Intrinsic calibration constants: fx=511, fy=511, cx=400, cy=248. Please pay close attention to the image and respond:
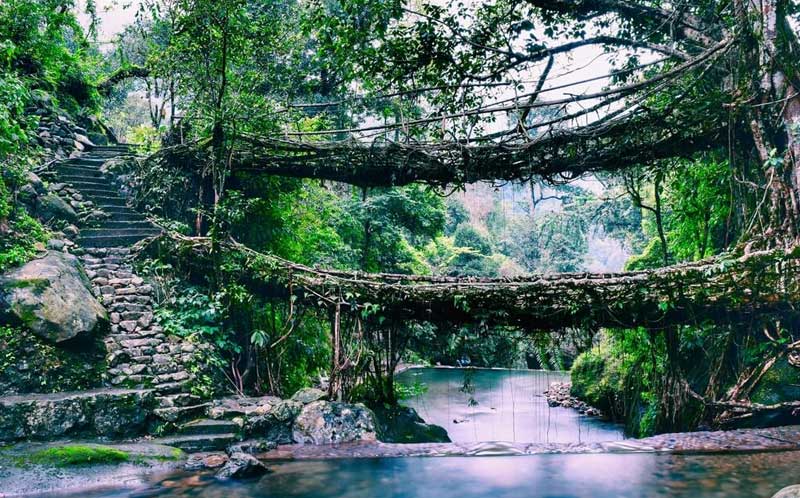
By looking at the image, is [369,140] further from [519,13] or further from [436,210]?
[436,210]

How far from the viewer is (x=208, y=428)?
609 cm

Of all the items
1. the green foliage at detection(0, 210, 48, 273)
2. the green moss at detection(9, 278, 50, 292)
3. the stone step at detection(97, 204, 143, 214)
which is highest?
the stone step at detection(97, 204, 143, 214)

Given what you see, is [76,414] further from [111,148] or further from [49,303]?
[111,148]

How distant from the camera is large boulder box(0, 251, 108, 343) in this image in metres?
6.09

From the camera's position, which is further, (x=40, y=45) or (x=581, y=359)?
(x=581, y=359)

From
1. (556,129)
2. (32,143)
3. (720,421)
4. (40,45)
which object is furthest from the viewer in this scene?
(32,143)

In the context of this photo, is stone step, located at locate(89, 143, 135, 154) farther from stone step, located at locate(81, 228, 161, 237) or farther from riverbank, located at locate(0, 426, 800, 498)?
riverbank, located at locate(0, 426, 800, 498)

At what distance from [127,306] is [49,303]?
1174mm

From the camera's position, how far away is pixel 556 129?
6723 mm

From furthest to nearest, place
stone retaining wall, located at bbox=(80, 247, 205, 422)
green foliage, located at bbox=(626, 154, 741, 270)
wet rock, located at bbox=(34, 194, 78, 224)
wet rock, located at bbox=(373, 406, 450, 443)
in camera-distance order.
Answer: wet rock, located at bbox=(34, 194, 78, 224) < green foliage, located at bbox=(626, 154, 741, 270) < wet rock, located at bbox=(373, 406, 450, 443) < stone retaining wall, located at bbox=(80, 247, 205, 422)

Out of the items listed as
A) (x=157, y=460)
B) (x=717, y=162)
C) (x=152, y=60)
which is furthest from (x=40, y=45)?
(x=717, y=162)

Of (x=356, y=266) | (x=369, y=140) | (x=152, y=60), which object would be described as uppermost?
(x=152, y=60)

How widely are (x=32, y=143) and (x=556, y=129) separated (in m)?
9.51

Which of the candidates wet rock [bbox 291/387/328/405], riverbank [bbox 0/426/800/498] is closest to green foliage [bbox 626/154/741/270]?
riverbank [bbox 0/426/800/498]
